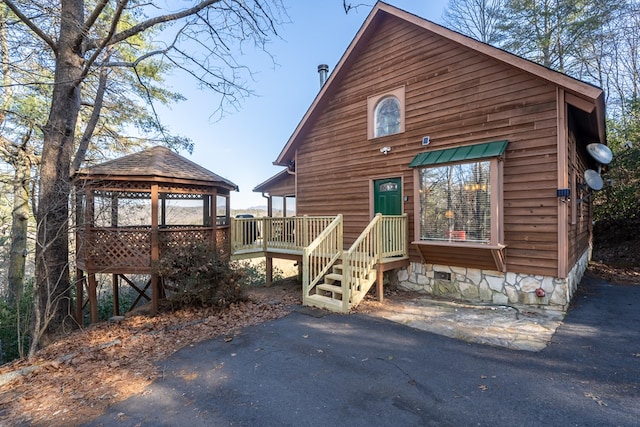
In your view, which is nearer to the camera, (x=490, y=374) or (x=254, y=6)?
(x=490, y=374)

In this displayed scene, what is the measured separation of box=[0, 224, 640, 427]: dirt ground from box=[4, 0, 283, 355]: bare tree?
59.4 inches

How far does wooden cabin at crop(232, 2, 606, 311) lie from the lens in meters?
5.66

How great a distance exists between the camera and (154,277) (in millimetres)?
6762

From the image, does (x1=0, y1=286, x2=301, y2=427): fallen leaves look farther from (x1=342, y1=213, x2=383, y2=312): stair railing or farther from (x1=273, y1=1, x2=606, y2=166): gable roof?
(x1=273, y1=1, x2=606, y2=166): gable roof

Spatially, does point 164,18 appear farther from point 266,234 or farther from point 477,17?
point 477,17

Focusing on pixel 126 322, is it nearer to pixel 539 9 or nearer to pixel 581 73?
pixel 539 9

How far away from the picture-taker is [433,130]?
7141mm

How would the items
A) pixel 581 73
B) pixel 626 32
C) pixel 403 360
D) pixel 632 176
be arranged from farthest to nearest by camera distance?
pixel 581 73 → pixel 626 32 → pixel 632 176 → pixel 403 360

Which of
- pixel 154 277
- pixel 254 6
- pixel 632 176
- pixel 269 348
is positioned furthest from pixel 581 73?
pixel 154 277

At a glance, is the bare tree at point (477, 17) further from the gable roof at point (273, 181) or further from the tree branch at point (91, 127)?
the tree branch at point (91, 127)

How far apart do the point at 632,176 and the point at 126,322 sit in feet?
57.0

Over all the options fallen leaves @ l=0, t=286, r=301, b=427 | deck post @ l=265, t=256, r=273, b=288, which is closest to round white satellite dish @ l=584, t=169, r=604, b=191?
fallen leaves @ l=0, t=286, r=301, b=427

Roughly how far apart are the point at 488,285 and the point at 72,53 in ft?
32.9

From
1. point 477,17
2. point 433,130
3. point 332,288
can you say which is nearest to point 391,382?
point 332,288
